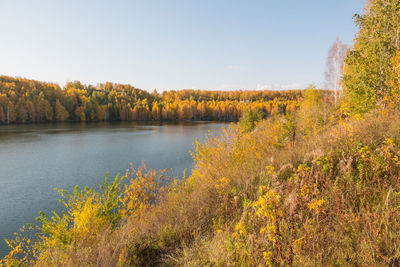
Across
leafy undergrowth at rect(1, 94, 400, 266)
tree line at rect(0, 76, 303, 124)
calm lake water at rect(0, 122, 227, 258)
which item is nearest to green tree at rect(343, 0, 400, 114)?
leafy undergrowth at rect(1, 94, 400, 266)

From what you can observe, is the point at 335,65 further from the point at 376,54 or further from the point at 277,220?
the point at 277,220

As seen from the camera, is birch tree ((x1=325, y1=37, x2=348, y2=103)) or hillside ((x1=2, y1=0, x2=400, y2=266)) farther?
birch tree ((x1=325, y1=37, x2=348, y2=103))

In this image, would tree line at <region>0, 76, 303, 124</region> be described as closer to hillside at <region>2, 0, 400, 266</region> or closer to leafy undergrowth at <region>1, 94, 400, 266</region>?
hillside at <region>2, 0, 400, 266</region>

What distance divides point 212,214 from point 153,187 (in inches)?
240

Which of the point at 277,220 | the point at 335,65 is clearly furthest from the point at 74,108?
the point at 277,220

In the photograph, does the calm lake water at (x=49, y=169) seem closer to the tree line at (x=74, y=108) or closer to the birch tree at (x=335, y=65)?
the birch tree at (x=335, y=65)

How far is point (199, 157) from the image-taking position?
8477 mm

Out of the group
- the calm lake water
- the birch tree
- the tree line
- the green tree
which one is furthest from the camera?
the tree line

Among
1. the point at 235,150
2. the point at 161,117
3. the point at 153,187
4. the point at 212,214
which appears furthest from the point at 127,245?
the point at 161,117

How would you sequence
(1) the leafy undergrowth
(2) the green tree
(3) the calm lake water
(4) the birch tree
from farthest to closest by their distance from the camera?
(4) the birch tree
(3) the calm lake water
(2) the green tree
(1) the leafy undergrowth

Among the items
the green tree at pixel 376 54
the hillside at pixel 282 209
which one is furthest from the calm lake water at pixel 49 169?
the green tree at pixel 376 54

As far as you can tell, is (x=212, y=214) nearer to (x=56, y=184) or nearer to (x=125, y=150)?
(x=56, y=184)

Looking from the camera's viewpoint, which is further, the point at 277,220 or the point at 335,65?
the point at 335,65

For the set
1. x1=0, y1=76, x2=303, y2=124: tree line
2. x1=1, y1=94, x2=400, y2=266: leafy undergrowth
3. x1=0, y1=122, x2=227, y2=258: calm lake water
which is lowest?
x1=0, y1=122, x2=227, y2=258: calm lake water
